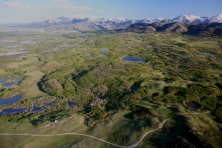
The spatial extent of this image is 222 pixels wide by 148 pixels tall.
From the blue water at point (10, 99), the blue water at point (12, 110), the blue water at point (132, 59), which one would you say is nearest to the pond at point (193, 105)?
the blue water at point (12, 110)

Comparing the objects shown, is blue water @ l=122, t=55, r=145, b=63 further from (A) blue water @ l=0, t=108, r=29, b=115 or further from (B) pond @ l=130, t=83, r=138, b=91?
(A) blue water @ l=0, t=108, r=29, b=115

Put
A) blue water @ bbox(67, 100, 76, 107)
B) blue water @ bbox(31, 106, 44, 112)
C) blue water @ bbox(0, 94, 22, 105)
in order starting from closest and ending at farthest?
blue water @ bbox(31, 106, 44, 112)
blue water @ bbox(67, 100, 76, 107)
blue water @ bbox(0, 94, 22, 105)

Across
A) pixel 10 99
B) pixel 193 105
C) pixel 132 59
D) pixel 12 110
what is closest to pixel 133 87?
pixel 193 105

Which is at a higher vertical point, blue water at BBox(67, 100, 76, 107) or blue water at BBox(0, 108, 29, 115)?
blue water at BBox(67, 100, 76, 107)

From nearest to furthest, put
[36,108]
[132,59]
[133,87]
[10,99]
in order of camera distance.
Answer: [36,108] < [10,99] < [133,87] < [132,59]

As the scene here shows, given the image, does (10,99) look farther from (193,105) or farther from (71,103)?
(193,105)

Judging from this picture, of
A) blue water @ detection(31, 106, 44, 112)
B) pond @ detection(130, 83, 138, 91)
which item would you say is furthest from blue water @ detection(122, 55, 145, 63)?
blue water @ detection(31, 106, 44, 112)

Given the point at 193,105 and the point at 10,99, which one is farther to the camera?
the point at 10,99

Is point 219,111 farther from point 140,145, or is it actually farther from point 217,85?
point 140,145

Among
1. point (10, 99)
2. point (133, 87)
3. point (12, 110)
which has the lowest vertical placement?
point (10, 99)

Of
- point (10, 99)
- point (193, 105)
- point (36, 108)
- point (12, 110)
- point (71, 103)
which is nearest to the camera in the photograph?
point (193, 105)

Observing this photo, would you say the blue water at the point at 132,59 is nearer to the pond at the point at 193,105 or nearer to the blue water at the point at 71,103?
the pond at the point at 193,105

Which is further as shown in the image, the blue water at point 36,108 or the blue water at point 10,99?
the blue water at point 10,99
